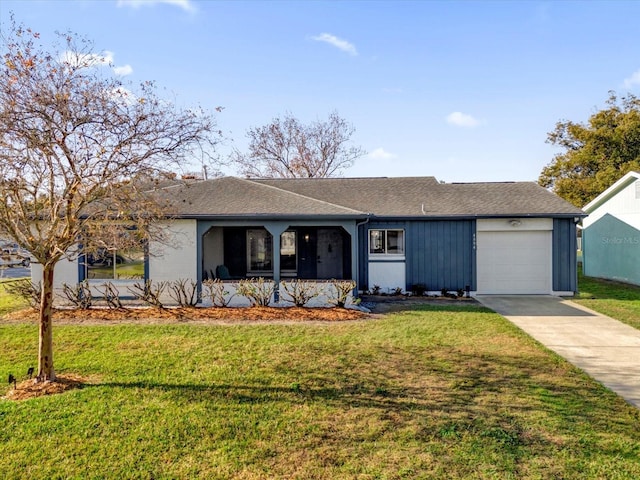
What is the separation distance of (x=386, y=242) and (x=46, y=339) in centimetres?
999

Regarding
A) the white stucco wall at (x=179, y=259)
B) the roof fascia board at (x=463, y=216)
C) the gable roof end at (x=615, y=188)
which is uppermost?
the gable roof end at (x=615, y=188)

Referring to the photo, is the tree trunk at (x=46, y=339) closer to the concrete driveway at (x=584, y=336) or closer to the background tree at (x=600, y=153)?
the concrete driveway at (x=584, y=336)

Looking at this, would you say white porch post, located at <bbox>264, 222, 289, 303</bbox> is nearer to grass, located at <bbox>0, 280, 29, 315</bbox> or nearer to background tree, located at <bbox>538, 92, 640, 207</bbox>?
grass, located at <bbox>0, 280, 29, 315</bbox>

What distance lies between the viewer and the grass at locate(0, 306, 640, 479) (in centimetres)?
355

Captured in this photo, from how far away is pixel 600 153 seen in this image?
25.3 meters

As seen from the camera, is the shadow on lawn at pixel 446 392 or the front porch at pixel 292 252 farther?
the front porch at pixel 292 252

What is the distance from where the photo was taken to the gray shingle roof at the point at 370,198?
36.6 ft

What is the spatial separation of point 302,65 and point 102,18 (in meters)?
8.82

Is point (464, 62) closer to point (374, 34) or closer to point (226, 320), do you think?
point (374, 34)

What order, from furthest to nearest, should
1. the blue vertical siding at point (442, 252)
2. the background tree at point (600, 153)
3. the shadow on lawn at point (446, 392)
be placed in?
the background tree at point (600, 153) → the blue vertical siding at point (442, 252) → the shadow on lawn at point (446, 392)

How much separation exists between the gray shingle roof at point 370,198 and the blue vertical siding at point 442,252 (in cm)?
47

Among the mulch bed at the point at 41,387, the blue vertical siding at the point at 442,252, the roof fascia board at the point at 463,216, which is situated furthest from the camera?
the blue vertical siding at the point at 442,252

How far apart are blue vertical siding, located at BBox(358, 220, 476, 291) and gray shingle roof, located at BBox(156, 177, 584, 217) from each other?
472 mm

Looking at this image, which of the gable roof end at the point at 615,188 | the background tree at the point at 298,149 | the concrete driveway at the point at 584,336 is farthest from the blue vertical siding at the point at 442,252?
the background tree at the point at 298,149
